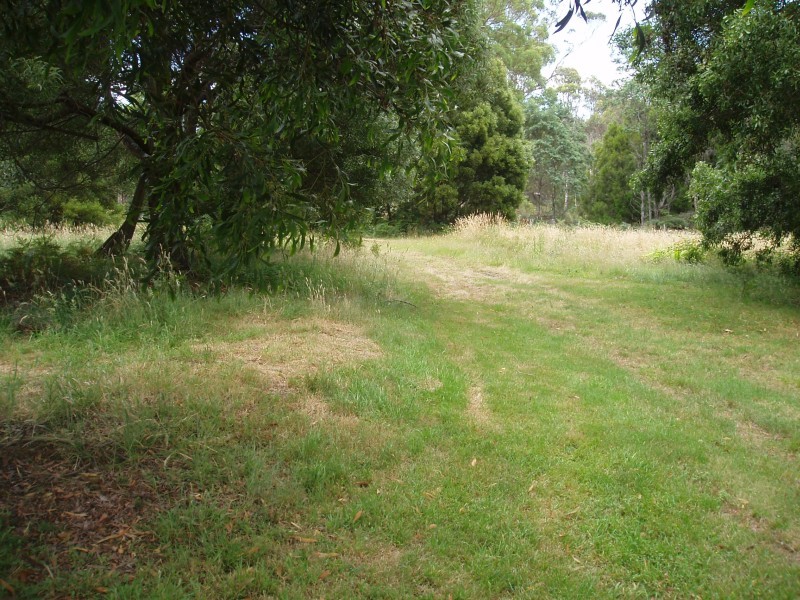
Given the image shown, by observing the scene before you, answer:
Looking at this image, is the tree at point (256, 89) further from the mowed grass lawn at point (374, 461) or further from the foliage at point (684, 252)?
the foliage at point (684, 252)

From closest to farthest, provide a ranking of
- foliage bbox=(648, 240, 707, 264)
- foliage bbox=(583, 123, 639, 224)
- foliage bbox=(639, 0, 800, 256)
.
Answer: foliage bbox=(639, 0, 800, 256) < foliage bbox=(648, 240, 707, 264) < foliage bbox=(583, 123, 639, 224)

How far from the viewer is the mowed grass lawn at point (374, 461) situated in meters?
3.13

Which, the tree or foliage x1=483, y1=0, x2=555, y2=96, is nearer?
the tree

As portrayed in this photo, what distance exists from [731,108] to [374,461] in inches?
325

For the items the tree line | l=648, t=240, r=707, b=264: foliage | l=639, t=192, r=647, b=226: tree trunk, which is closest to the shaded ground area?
the tree line

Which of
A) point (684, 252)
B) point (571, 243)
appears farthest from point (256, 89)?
point (571, 243)

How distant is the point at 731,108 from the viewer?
8.99m

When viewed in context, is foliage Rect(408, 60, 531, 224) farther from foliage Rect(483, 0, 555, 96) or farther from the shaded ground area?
the shaded ground area

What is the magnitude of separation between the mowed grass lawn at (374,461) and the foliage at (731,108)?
3.70 m

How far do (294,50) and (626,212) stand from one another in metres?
33.5

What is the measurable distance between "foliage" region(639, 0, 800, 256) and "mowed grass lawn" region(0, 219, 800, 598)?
146 inches

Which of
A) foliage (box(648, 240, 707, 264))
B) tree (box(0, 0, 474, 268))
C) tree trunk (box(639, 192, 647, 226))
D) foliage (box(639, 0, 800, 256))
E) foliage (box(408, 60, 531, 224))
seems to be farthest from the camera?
tree trunk (box(639, 192, 647, 226))

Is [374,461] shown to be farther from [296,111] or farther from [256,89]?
[256,89]

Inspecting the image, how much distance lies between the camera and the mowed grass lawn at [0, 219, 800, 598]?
3133 mm
